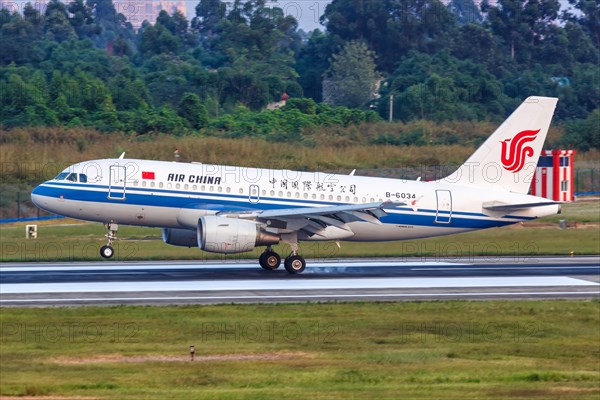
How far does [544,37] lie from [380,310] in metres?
98.4

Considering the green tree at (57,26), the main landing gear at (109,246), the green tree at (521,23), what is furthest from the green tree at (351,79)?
Answer: the main landing gear at (109,246)

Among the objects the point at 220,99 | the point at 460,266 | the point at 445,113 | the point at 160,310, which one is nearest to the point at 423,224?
the point at 460,266

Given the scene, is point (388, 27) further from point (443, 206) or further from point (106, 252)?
point (106, 252)

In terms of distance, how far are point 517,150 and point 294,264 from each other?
9.65 metres

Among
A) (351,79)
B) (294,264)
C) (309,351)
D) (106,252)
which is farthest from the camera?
(351,79)

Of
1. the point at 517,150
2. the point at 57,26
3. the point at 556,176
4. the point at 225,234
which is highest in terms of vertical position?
the point at 57,26

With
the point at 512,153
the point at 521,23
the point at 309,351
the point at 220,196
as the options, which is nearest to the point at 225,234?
the point at 220,196

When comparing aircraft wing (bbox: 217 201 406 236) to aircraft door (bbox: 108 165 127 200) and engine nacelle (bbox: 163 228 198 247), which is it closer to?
engine nacelle (bbox: 163 228 198 247)

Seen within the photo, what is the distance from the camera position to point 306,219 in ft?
115

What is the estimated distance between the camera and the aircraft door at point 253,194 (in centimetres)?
3594

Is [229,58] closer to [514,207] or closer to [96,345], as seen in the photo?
[514,207]

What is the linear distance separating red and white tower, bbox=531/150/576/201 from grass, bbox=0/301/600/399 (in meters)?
33.7

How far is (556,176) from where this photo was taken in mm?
62188

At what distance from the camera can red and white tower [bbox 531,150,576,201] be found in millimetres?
62062
